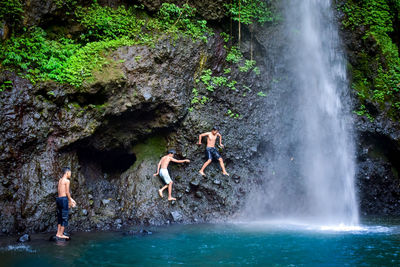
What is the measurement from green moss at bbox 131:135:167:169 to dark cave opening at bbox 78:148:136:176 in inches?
13.2

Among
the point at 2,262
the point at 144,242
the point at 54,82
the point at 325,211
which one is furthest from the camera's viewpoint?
the point at 325,211

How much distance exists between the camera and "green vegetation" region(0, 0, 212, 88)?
30.9ft

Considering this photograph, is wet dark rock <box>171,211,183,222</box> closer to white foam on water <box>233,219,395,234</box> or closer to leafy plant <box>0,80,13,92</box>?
white foam on water <box>233,219,395,234</box>

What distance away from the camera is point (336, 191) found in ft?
39.7

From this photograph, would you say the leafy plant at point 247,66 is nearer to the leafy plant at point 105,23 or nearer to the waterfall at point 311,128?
the waterfall at point 311,128

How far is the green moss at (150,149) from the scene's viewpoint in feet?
36.5

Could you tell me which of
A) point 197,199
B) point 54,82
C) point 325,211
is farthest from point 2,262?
point 325,211

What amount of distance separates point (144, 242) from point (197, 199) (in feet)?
11.5

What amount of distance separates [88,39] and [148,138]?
4025mm

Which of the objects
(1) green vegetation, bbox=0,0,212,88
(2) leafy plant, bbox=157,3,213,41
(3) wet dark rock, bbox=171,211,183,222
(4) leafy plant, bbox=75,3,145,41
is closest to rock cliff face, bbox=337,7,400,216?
(2) leafy plant, bbox=157,3,213,41

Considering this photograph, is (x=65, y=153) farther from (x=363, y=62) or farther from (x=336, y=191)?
(x=363, y=62)

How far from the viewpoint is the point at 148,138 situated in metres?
11.4

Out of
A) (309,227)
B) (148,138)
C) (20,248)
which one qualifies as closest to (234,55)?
(148,138)

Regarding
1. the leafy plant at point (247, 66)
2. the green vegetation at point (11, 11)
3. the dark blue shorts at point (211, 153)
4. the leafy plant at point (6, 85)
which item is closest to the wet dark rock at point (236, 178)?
the dark blue shorts at point (211, 153)
